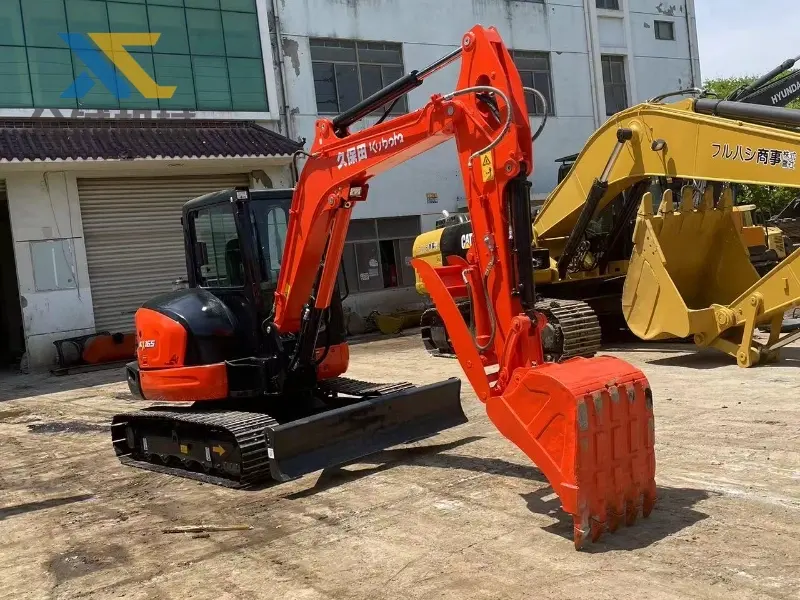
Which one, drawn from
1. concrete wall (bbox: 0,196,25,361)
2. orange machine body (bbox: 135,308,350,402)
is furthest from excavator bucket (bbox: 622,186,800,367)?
concrete wall (bbox: 0,196,25,361)

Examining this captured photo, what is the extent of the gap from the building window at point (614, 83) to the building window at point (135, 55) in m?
10.1

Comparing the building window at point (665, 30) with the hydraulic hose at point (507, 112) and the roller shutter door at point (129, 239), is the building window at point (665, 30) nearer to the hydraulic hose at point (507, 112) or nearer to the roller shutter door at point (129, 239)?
the roller shutter door at point (129, 239)

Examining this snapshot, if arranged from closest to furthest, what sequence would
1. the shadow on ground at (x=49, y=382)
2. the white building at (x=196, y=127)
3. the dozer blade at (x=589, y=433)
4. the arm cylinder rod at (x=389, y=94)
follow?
the dozer blade at (x=589, y=433)
the arm cylinder rod at (x=389, y=94)
the shadow on ground at (x=49, y=382)
the white building at (x=196, y=127)

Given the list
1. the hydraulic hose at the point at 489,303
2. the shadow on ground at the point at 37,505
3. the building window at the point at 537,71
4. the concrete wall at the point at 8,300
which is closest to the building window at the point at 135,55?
the concrete wall at the point at 8,300

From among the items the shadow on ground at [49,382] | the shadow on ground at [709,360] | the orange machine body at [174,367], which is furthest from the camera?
the shadow on ground at [49,382]

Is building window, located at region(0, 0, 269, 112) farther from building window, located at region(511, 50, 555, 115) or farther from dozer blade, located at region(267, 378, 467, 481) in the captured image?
dozer blade, located at region(267, 378, 467, 481)

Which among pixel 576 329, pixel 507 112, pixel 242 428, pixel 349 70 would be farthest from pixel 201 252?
pixel 349 70

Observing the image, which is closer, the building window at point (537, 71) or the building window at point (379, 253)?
the building window at point (379, 253)

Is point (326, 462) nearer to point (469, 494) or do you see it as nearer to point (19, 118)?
point (469, 494)

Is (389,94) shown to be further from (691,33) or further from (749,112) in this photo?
(691,33)

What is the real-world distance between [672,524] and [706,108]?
254 inches

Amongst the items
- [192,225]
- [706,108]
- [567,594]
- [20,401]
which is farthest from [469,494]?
[20,401]

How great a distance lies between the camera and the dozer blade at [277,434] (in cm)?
573

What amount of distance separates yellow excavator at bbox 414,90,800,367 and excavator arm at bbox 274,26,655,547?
4.67m
